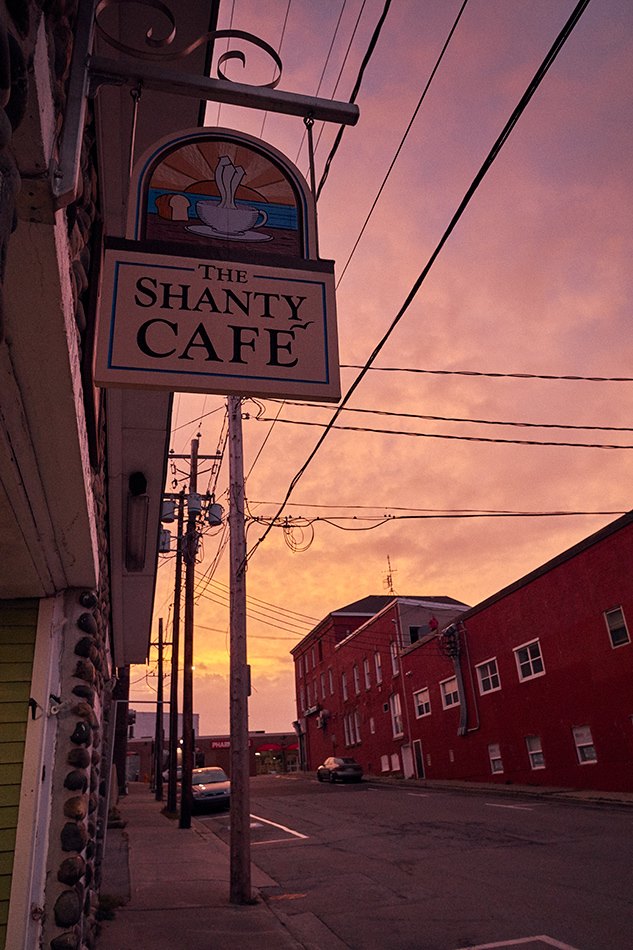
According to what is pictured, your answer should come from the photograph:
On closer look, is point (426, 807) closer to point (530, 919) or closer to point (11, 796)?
point (530, 919)

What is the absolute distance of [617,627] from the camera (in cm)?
1953

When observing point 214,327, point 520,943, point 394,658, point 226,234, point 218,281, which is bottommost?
point 520,943

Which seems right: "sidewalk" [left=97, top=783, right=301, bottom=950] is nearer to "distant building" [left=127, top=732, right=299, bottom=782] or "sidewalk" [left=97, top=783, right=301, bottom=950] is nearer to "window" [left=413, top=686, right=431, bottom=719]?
"window" [left=413, top=686, right=431, bottom=719]

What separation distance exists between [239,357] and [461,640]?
27.5m

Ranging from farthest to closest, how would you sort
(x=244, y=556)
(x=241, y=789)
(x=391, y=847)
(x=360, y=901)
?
(x=391, y=847), (x=244, y=556), (x=241, y=789), (x=360, y=901)

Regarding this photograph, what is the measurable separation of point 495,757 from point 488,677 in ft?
9.80

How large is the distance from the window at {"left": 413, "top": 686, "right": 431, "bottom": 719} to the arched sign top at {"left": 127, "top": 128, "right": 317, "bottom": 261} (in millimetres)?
31908


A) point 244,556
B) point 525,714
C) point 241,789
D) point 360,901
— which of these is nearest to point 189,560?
point 244,556

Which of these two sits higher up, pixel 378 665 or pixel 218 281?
pixel 378 665

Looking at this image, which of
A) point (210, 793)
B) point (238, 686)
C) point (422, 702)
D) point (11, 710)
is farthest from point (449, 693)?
point (11, 710)

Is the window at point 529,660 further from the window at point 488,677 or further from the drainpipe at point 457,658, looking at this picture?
the drainpipe at point 457,658

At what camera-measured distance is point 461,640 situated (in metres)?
28.9

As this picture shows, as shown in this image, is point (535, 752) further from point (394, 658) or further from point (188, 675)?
point (394, 658)

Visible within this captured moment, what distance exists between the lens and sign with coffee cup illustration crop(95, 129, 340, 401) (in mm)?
3164
